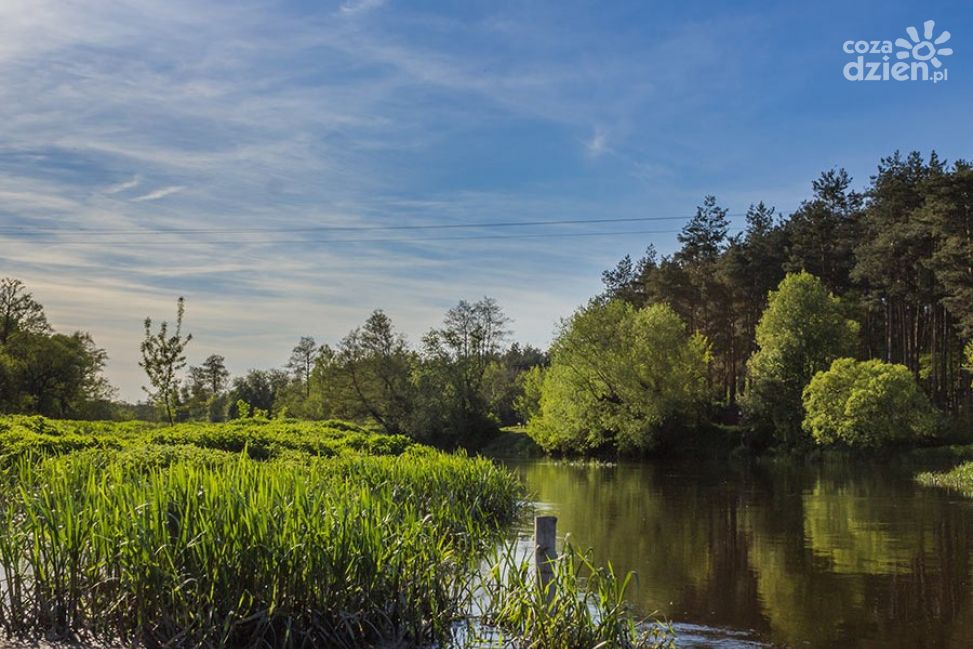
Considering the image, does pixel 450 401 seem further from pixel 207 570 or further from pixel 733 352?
pixel 207 570

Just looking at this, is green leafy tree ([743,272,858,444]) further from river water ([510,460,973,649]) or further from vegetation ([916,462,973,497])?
river water ([510,460,973,649])

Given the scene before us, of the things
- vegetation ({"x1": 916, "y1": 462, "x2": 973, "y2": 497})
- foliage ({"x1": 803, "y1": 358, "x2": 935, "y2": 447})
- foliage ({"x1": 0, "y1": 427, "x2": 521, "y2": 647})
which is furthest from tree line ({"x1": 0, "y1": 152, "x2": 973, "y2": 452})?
foliage ({"x1": 0, "y1": 427, "x2": 521, "y2": 647})

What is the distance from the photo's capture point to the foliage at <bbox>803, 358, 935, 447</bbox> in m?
41.4

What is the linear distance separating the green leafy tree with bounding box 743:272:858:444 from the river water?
16.2 m

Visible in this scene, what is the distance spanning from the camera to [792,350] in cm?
4912

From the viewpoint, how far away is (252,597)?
7.29 metres

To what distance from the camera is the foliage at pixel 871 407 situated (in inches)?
1629

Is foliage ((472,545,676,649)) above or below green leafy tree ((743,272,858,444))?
below

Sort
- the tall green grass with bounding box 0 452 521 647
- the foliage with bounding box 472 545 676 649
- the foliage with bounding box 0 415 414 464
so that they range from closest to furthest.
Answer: the tall green grass with bounding box 0 452 521 647 → the foliage with bounding box 472 545 676 649 → the foliage with bounding box 0 415 414 464

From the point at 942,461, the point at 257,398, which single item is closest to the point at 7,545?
the point at 942,461

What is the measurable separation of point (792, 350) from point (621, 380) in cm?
983

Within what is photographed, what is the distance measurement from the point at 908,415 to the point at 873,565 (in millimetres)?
30422

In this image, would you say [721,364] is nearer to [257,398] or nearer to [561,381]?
[561,381]

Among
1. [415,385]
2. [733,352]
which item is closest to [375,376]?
[415,385]
